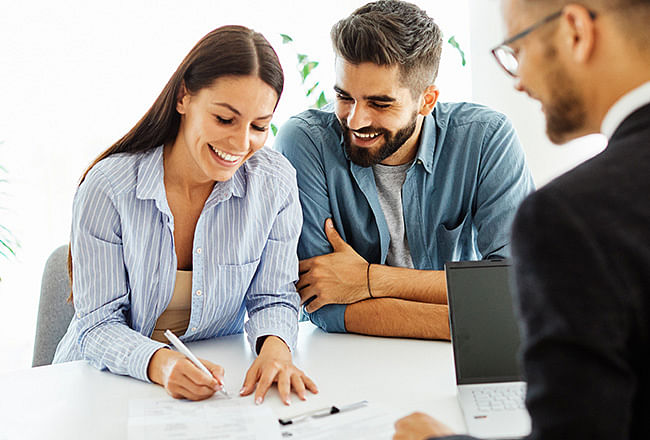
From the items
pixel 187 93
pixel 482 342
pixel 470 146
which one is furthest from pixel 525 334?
pixel 470 146

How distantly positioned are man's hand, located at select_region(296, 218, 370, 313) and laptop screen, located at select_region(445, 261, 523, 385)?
0.38 meters

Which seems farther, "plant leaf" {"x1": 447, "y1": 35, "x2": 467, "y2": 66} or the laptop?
"plant leaf" {"x1": 447, "y1": 35, "x2": 467, "y2": 66}

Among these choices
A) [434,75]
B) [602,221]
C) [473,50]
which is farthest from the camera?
[473,50]

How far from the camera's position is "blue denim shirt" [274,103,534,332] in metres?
1.77

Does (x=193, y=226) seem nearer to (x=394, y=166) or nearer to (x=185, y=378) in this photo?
(x=185, y=378)

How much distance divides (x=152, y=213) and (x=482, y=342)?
0.77m

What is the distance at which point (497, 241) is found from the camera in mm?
1719

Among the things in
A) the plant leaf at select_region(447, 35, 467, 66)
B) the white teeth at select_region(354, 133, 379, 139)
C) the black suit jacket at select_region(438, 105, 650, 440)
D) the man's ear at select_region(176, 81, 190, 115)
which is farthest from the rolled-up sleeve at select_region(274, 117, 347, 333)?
the plant leaf at select_region(447, 35, 467, 66)

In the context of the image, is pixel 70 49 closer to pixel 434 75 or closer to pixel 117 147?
pixel 117 147

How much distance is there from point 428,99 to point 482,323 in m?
0.79

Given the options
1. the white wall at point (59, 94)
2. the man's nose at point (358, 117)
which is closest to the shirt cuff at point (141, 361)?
the man's nose at point (358, 117)

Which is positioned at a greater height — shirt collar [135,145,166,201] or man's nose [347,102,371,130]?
man's nose [347,102,371,130]

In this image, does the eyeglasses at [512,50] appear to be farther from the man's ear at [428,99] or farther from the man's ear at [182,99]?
the man's ear at [428,99]

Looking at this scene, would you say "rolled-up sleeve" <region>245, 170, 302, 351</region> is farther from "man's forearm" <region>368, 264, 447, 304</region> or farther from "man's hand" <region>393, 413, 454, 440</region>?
"man's hand" <region>393, 413, 454, 440</region>
